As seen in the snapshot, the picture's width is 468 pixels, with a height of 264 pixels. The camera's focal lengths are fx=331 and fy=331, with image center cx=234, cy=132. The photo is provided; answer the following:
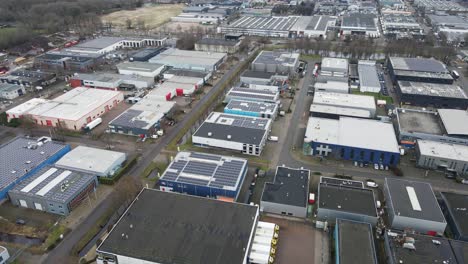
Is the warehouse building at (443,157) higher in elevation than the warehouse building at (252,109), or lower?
lower

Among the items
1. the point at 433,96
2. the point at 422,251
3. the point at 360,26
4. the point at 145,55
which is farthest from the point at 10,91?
the point at 360,26

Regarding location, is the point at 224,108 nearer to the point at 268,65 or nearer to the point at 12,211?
the point at 268,65

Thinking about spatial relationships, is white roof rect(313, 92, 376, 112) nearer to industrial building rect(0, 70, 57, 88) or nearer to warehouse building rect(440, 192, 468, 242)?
warehouse building rect(440, 192, 468, 242)

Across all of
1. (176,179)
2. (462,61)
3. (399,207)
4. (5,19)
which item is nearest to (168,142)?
(176,179)

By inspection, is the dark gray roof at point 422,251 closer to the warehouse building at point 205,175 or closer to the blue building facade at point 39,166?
the warehouse building at point 205,175

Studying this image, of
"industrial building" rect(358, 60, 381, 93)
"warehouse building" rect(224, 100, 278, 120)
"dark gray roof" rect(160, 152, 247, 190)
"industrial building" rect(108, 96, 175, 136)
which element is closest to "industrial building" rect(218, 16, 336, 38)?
"industrial building" rect(358, 60, 381, 93)

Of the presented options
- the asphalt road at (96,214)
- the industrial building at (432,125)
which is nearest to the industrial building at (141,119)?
the asphalt road at (96,214)

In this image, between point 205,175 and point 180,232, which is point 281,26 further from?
point 180,232

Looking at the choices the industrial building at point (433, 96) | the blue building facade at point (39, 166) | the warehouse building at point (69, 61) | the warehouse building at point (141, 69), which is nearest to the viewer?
the blue building facade at point (39, 166)
